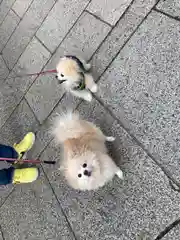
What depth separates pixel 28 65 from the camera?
5230 millimetres

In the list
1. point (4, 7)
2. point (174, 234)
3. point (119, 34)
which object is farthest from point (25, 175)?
point (4, 7)

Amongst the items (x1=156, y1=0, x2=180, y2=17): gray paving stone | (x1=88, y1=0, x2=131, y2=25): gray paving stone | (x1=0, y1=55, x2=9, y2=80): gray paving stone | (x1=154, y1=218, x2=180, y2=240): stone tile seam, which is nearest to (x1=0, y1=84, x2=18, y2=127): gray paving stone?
(x1=0, y1=55, x2=9, y2=80): gray paving stone

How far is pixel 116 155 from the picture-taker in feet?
11.5

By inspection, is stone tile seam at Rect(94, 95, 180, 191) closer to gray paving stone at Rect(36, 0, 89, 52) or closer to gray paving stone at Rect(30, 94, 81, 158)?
gray paving stone at Rect(30, 94, 81, 158)

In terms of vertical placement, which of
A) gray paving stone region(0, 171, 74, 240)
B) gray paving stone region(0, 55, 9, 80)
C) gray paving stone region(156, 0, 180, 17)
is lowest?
gray paving stone region(0, 171, 74, 240)

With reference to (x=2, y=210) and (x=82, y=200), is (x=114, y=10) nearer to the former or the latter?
(x=82, y=200)

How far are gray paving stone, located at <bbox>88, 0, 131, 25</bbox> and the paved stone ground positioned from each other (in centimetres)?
1

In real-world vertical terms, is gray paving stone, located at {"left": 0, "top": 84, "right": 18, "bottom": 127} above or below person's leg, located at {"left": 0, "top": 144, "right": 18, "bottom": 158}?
below

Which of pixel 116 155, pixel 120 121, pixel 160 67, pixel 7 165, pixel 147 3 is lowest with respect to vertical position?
pixel 7 165

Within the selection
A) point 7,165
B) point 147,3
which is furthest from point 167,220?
point 147,3

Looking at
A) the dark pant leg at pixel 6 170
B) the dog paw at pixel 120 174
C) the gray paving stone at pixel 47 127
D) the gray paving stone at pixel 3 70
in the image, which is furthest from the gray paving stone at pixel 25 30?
the dog paw at pixel 120 174

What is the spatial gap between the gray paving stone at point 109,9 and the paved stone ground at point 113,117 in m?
0.01

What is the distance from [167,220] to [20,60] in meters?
3.43

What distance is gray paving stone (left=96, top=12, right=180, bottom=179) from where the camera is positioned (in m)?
3.12
